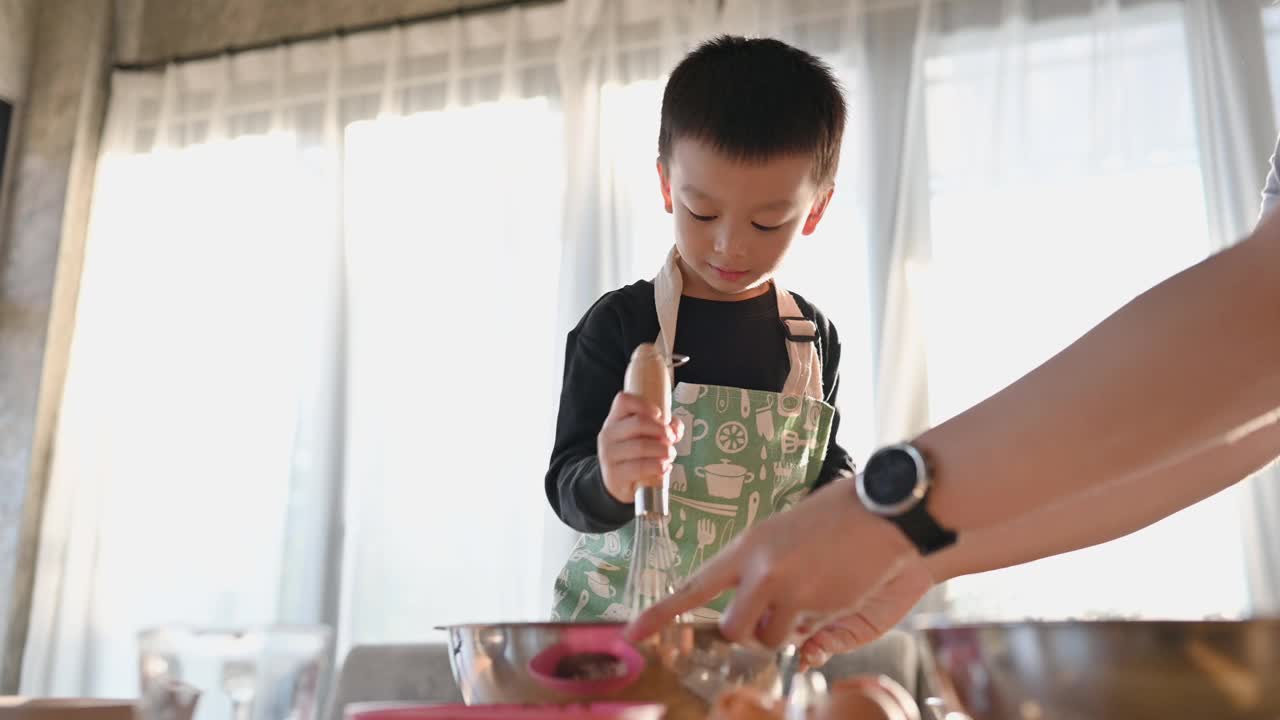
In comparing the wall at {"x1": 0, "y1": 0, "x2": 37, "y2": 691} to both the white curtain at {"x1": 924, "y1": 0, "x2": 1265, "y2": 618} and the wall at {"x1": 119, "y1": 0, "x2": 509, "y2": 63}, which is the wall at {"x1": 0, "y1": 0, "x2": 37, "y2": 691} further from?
the white curtain at {"x1": 924, "y1": 0, "x2": 1265, "y2": 618}

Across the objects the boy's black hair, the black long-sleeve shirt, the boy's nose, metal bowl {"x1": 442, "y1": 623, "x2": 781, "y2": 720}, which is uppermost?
the boy's black hair

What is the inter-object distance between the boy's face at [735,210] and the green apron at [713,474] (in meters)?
0.08

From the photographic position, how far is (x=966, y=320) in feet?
8.65

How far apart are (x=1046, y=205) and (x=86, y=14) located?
9.60ft

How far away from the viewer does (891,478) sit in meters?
0.55

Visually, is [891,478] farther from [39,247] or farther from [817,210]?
[39,247]

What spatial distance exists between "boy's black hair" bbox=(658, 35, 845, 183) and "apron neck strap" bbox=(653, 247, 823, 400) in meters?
0.14

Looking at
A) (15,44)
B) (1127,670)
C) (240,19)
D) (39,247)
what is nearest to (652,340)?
(1127,670)

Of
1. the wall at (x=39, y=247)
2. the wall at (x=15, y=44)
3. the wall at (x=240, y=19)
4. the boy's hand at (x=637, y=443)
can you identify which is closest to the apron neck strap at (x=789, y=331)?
the boy's hand at (x=637, y=443)

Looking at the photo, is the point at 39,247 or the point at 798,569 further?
→ the point at 39,247

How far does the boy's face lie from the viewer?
1160mm

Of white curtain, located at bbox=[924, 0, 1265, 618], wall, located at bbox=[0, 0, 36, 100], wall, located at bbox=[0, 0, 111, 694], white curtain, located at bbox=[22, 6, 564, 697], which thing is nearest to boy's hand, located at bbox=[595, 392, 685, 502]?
white curtain, located at bbox=[924, 0, 1265, 618]

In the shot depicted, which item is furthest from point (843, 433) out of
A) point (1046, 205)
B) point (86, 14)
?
point (86, 14)

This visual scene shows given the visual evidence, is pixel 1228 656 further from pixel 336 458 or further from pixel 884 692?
pixel 336 458
